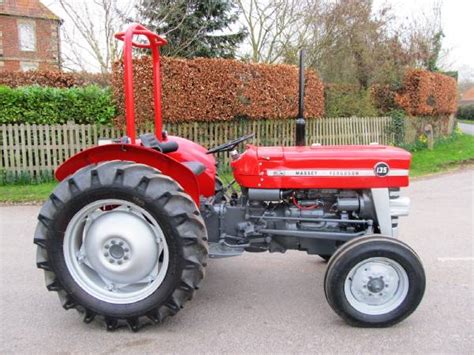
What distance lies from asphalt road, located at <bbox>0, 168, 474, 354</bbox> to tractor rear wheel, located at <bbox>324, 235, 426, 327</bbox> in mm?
126

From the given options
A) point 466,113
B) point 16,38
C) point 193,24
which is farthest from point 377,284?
point 466,113

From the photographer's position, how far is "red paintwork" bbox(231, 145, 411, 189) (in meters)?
3.20

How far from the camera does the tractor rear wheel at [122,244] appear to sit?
112 inches

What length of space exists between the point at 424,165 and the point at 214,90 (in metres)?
5.53

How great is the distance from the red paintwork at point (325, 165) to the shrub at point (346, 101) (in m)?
9.05

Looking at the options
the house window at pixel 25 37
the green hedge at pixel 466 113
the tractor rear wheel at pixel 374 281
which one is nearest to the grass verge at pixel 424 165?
the tractor rear wheel at pixel 374 281

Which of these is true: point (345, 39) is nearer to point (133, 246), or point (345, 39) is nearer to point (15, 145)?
point (15, 145)

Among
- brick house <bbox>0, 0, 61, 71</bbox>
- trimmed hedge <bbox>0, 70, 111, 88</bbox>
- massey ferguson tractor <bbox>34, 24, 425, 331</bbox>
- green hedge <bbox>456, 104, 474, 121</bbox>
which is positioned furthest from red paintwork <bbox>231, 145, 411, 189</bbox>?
green hedge <bbox>456, 104, 474, 121</bbox>

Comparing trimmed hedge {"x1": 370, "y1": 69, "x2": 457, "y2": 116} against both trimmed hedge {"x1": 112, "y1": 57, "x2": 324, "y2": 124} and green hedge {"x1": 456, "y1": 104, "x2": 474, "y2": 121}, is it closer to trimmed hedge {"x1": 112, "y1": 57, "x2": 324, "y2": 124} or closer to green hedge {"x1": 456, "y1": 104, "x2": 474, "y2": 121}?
trimmed hedge {"x1": 112, "y1": 57, "x2": 324, "y2": 124}

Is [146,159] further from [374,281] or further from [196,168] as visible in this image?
[374,281]

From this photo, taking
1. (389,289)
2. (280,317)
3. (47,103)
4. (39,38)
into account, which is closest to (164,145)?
(280,317)

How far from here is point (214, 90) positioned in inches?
368

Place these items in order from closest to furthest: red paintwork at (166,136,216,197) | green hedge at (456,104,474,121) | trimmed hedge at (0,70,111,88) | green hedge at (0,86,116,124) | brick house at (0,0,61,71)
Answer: red paintwork at (166,136,216,197) < green hedge at (0,86,116,124) < trimmed hedge at (0,70,111,88) < brick house at (0,0,61,71) < green hedge at (456,104,474,121)

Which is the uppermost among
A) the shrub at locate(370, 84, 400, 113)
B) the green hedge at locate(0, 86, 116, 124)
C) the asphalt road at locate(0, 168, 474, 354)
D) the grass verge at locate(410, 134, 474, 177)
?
the shrub at locate(370, 84, 400, 113)
